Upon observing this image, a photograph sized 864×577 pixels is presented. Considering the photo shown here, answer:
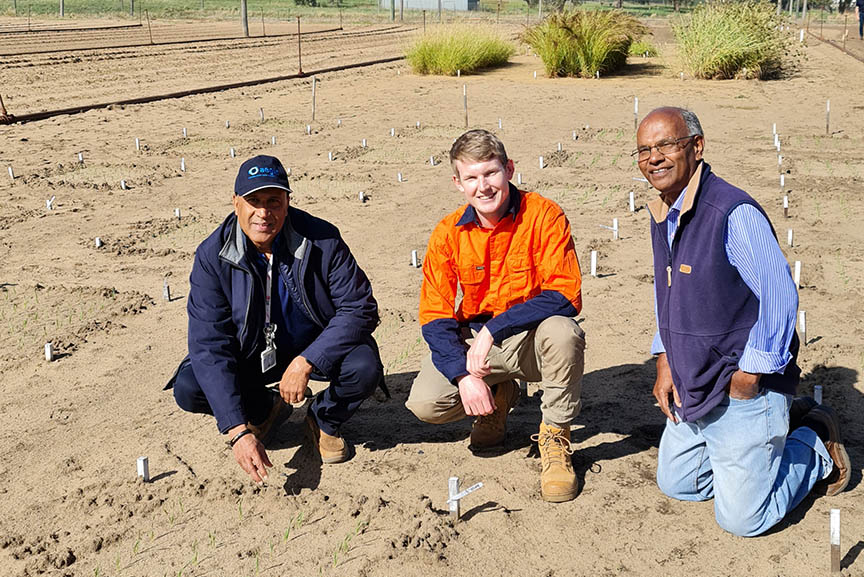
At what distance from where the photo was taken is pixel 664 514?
330 cm

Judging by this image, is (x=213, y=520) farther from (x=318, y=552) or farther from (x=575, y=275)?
(x=575, y=275)

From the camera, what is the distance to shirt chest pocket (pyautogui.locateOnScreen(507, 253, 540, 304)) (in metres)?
3.48

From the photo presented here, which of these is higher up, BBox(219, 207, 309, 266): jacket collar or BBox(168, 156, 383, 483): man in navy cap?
BBox(219, 207, 309, 266): jacket collar

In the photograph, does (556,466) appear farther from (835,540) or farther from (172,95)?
(172,95)

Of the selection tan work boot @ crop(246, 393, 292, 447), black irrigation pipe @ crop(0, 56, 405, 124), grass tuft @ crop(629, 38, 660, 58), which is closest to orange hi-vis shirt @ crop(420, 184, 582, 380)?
tan work boot @ crop(246, 393, 292, 447)

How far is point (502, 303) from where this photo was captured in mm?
3572

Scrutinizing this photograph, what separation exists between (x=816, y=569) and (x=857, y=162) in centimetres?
751

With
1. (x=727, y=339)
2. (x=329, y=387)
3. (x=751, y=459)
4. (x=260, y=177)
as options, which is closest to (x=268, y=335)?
(x=329, y=387)

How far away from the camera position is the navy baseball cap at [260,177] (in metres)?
3.33

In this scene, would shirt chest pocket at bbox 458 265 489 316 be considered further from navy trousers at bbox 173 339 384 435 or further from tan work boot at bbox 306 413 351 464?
tan work boot at bbox 306 413 351 464

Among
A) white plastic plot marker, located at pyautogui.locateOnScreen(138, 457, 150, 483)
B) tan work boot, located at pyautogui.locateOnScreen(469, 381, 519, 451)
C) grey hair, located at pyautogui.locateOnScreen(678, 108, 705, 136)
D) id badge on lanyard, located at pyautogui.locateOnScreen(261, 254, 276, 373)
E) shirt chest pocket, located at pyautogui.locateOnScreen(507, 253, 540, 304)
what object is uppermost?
grey hair, located at pyautogui.locateOnScreen(678, 108, 705, 136)

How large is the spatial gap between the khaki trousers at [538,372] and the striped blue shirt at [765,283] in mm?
723

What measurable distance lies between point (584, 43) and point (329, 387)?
48.2 ft

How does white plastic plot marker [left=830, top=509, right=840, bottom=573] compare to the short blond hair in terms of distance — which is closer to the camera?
white plastic plot marker [left=830, top=509, right=840, bottom=573]
